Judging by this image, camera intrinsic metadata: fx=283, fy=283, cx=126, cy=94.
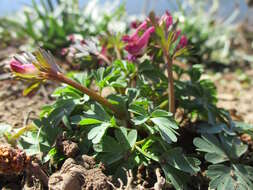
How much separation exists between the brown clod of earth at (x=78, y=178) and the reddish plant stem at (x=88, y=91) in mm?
285

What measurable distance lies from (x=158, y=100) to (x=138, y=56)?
0.86 feet

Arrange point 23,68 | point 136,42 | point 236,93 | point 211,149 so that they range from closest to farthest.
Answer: point 23,68 < point 211,149 < point 136,42 < point 236,93

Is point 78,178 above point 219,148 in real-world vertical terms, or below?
above

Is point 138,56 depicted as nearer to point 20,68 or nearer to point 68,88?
point 68,88

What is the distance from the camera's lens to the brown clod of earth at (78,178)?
1037 mm

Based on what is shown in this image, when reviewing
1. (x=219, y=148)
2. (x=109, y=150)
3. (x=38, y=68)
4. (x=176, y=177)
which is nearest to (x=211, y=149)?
(x=219, y=148)

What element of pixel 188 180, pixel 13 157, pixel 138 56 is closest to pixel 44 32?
pixel 138 56

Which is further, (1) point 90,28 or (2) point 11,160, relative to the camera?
(1) point 90,28

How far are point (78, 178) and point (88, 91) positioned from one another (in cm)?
38

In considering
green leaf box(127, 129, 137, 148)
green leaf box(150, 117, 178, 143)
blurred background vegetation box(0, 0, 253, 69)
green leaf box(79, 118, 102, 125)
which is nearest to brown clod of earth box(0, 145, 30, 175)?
green leaf box(79, 118, 102, 125)

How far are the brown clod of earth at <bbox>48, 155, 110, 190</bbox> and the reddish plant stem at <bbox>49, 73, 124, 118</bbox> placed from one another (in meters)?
0.28

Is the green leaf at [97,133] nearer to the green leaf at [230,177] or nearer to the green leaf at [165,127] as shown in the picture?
the green leaf at [165,127]

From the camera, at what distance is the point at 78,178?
108 cm

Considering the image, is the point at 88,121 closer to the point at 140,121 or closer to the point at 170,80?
the point at 140,121
